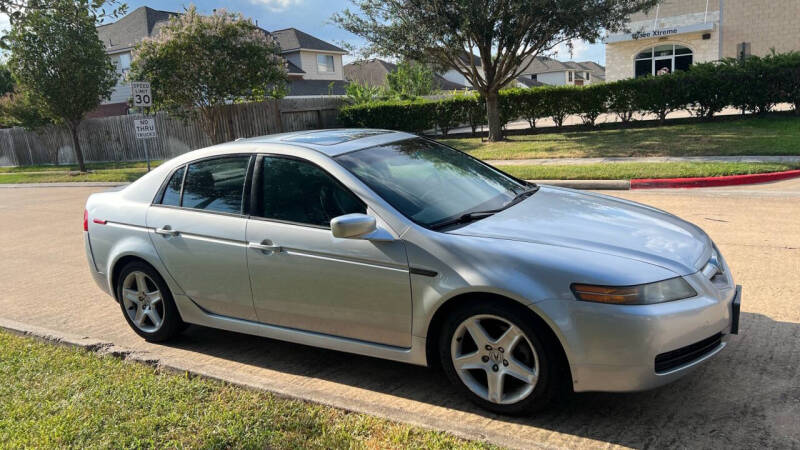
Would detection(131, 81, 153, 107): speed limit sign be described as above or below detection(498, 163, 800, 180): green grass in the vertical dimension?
above

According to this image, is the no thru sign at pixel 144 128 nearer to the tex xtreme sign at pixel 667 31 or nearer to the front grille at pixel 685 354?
the front grille at pixel 685 354

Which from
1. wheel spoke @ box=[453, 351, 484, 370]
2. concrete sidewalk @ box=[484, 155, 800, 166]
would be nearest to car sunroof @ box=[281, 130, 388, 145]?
wheel spoke @ box=[453, 351, 484, 370]

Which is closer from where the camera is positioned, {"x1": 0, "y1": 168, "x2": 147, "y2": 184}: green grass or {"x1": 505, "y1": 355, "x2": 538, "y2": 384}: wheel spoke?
{"x1": 505, "y1": 355, "x2": 538, "y2": 384}: wheel spoke

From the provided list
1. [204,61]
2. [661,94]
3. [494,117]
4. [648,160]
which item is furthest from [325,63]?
[648,160]

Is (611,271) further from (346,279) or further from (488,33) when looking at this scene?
(488,33)

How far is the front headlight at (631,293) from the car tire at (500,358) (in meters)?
0.30

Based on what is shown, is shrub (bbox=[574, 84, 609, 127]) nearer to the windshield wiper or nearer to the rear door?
the windshield wiper

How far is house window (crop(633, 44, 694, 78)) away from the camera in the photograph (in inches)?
1377

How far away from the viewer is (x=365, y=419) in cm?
351

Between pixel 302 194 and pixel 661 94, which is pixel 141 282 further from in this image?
pixel 661 94

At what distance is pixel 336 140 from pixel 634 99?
1826 centimetres

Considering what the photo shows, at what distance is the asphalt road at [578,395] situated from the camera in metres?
3.23

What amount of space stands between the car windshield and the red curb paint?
23.3 feet

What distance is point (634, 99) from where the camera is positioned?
2055 centimetres
